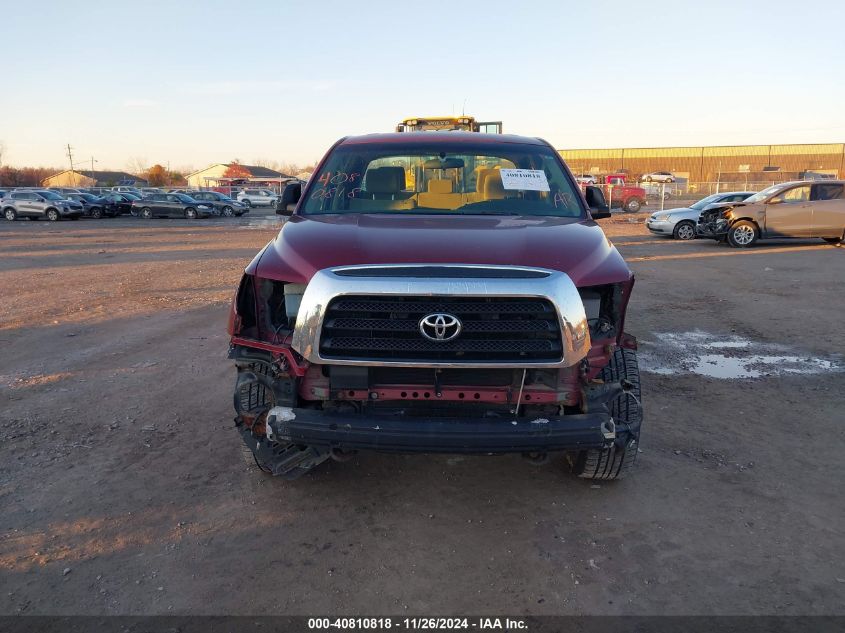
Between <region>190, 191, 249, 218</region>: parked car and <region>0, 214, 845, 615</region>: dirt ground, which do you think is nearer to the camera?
<region>0, 214, 845, 615</region>: dirt ground

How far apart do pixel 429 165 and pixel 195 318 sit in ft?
16.4

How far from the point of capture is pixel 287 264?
10.9 feet

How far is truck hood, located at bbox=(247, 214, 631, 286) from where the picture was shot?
3201 millimetres

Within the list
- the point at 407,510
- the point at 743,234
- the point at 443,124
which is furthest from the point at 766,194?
the point at 407,510

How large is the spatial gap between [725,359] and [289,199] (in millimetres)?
4807

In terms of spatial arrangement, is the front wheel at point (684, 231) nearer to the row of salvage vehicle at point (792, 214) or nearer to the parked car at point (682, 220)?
the parked car at point (682, 220)

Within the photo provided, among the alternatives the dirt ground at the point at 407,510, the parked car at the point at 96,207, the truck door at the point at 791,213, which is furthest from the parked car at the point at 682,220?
the parked car at the point at 96,207

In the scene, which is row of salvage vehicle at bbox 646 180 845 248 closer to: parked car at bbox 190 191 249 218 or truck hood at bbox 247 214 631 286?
truck hood at bbox 247 214 631 286

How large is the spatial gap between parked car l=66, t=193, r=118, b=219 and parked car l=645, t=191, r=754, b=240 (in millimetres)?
28864

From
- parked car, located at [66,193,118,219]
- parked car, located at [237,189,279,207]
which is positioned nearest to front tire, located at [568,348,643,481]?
parked car, located at [66,193,118,219]

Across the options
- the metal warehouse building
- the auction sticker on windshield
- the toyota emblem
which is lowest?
the toyota emblem

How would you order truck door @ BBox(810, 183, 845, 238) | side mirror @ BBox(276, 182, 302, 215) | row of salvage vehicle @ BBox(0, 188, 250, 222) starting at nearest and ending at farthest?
1. side mirror @ BBox(276, 182, 302, 215)
2. truck door @ BBox(810, 183, 845, 238)
3. row of salvage vehicle @ BBox(0, 188, 250, 222)

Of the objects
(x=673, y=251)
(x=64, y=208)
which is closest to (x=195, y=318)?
(x=673, y=251)

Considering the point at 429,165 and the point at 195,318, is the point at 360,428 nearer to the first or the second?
the point at 429,165
